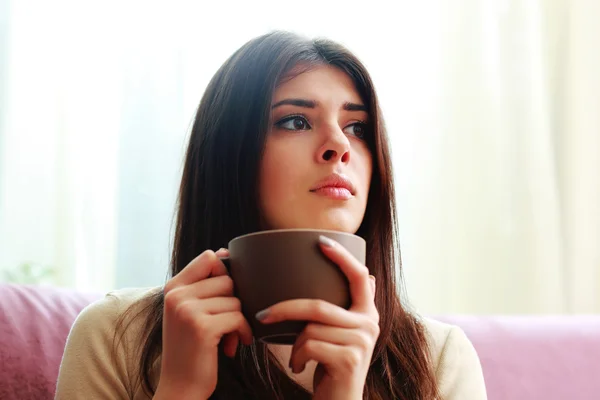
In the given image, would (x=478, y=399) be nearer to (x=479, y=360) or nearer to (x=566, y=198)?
(x=479, y=360)

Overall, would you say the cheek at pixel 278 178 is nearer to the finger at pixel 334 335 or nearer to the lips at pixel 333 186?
the lips at pixel 333 186

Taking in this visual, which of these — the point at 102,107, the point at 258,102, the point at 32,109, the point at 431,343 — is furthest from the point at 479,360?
the point at 32,109

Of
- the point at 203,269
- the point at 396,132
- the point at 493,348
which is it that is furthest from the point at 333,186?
the point at 396,132

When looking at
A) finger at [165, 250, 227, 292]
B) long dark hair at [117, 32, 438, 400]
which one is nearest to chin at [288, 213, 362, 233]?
long dark hair at [117, 32, 438, 400]

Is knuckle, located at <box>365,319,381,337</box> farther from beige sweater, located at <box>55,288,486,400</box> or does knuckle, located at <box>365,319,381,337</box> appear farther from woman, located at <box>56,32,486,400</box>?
beige sweater, located at <box>55,288,486,400</box>

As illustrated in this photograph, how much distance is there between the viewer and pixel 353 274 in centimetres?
73

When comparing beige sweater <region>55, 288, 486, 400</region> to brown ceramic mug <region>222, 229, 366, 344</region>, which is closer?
brown ceramic mug <region>222, 229, 366, 344</region>

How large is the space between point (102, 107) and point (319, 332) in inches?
54.8

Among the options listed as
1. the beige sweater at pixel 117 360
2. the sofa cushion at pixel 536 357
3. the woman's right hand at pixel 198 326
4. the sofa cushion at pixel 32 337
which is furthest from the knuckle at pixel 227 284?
the sofa cushion at pixel 536 357

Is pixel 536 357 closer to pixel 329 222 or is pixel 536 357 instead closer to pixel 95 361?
pixel 329 222

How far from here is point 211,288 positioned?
0.77 m

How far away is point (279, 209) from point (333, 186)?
90 millimetres

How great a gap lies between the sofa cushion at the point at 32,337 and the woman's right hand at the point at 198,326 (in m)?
0.35

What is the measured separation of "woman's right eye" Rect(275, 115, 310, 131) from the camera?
1062mm
